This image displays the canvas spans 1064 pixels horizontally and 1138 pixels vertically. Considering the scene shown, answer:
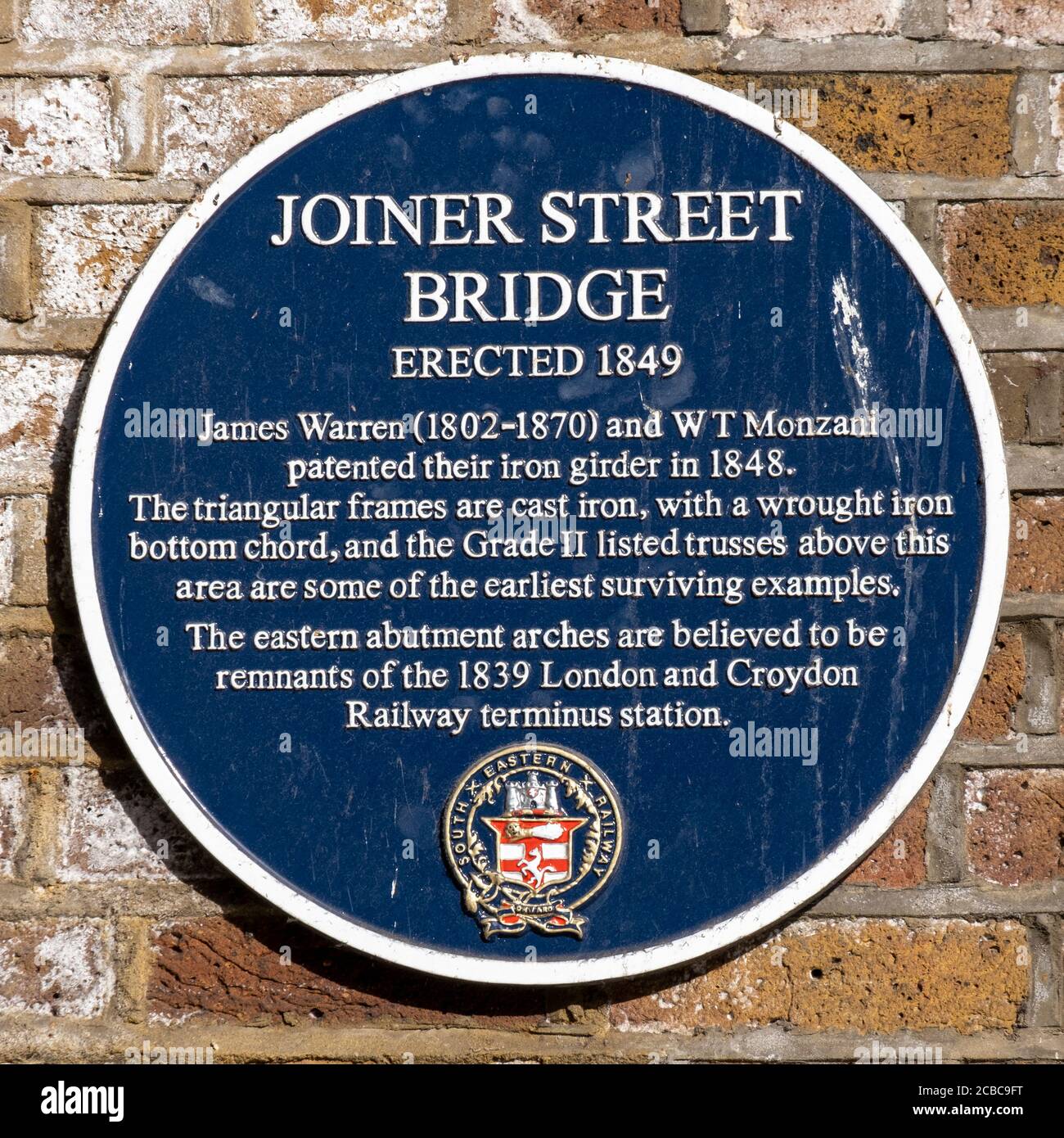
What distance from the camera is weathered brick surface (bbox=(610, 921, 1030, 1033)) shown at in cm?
268

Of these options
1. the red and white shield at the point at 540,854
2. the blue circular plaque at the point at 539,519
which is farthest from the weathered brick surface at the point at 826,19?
the red and white shield at the point at 540,854

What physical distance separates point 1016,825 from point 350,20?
7.00ft

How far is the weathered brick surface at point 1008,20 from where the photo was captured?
9.06 feet

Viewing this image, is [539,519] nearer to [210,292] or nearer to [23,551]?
[210,292]

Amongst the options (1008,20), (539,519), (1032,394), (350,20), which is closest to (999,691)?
(1032,394)

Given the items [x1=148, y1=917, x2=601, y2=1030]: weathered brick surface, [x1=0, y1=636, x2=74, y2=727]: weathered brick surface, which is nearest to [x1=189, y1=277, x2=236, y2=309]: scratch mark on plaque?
[x1=0, y1=636, x2=74, y2=727]: weathered brick surface

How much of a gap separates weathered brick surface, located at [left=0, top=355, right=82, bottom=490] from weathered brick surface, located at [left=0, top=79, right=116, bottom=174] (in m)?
0.40

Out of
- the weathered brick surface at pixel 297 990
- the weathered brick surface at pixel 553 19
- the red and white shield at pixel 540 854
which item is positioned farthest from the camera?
the weathered brick surface at pixel 553 19

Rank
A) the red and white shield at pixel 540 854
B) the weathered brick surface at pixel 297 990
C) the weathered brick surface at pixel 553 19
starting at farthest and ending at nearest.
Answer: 1. the weathered brick surface at pixel 553 19
2. the weathered brick surface at pixel 297 990
3. the red and white shield at pixel 540 854

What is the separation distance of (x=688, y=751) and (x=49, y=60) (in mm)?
1937

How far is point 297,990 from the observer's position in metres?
2.71

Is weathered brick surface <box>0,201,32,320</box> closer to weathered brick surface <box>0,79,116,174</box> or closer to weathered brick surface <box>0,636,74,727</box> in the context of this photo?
weathered brick surface <box>0,79,116,174</box>

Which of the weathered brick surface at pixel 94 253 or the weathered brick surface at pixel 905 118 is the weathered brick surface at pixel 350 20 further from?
the weathered brick surface at pixel 905 118

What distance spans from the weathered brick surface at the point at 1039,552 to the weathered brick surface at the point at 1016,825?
375 mm
